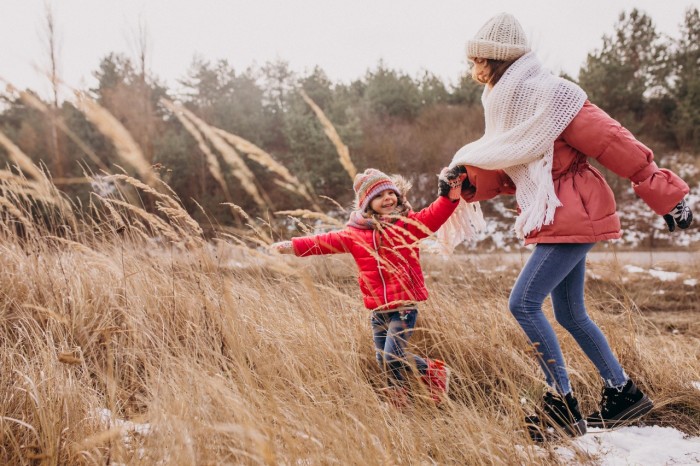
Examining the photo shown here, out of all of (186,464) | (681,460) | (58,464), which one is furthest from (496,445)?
(58,464)

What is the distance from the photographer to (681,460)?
69.7 inches

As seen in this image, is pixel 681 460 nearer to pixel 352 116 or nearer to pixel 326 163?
pixel 326 163

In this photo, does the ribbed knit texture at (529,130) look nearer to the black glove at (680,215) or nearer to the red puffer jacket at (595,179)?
the red puffer jacket at (595,179)

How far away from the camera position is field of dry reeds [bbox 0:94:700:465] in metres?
1.48

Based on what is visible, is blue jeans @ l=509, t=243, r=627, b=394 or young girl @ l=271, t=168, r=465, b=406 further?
young girl @ l=271, t=168, r=465, b=406

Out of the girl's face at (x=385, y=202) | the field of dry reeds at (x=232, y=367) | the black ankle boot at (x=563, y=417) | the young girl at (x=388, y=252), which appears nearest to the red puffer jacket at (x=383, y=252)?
the young girl at (x=388, y=252)

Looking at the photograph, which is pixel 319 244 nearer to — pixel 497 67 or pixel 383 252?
pixel 383 252

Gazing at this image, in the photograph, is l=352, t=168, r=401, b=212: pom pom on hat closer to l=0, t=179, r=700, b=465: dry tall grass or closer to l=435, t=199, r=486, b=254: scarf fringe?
l=435, t=199, r=486, b=254: scarf fringe

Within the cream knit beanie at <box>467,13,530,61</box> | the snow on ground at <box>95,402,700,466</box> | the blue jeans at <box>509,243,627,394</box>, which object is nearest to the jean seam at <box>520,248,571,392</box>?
the blue jeans at <box>509,243,627,394</box>

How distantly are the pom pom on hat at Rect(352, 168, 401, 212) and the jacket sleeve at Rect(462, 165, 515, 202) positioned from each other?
0.42 m

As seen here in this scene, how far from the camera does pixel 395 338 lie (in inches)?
89.6

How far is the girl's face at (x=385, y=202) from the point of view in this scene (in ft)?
8.12

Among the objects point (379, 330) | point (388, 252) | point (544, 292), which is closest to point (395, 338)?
point (379, 330)

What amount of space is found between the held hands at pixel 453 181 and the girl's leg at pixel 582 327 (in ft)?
1.94
